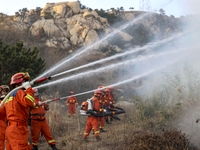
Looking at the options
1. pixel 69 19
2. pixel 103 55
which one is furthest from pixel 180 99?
pixel 69 19

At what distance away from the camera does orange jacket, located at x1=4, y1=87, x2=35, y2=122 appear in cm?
518

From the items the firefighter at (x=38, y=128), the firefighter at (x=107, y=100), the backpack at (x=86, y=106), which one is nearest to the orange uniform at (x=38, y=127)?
the firefighter at (x=38, y=128)

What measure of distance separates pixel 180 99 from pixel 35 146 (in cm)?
616

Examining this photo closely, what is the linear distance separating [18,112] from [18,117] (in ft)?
0.32

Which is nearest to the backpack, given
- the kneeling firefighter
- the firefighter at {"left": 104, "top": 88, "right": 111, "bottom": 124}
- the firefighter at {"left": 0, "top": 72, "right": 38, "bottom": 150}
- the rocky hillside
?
the kneeling firefighter

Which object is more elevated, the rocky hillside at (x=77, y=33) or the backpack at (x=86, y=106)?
the rocky hillside at (x=77, y=33)

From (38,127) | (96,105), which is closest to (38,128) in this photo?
(38,127)

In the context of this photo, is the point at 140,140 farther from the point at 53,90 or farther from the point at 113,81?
the point at 113,81

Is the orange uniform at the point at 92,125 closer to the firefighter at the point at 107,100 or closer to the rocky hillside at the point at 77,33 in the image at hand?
the firefighter at the point at 107,100

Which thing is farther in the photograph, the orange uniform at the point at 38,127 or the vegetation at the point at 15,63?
the vegetation at the point at 15,63

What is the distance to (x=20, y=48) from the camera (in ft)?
46.6

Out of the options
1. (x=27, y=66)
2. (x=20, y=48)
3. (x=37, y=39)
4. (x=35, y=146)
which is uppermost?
(x=37, y=39)

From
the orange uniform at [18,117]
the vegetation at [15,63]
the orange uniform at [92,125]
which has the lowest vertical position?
the orange uniform at [92,125]

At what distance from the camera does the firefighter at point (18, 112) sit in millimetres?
5168
